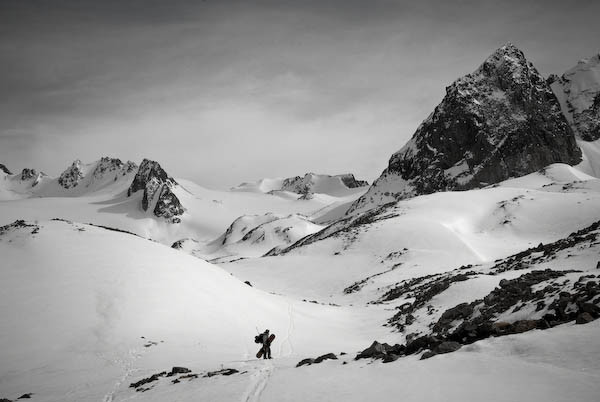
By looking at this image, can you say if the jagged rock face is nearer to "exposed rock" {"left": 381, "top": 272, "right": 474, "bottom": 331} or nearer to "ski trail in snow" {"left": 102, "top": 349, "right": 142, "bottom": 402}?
"exposed rock" {"left": 381, "top": 272, "right": 474, "bottom": 331}

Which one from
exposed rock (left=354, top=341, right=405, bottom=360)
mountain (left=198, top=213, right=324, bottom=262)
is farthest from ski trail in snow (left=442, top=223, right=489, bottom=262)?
mountain (left=198, top=213, right=324, bottom=262)

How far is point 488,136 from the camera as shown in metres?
170

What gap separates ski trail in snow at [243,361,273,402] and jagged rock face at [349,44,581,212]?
164 metres

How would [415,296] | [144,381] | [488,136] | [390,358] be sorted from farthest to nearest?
[488,136] → [415,296] → [144,381] → [390,358]

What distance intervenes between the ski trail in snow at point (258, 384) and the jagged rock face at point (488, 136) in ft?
538

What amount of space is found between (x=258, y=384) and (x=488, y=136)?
186 m

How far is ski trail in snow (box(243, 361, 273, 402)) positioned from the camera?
955cm

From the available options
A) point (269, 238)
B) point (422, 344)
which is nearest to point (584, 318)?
point (422, 344)

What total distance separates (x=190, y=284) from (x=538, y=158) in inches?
7238

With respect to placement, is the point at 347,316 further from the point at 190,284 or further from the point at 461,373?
the point at 461,373

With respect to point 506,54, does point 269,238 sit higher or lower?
lower

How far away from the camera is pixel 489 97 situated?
18162 cm

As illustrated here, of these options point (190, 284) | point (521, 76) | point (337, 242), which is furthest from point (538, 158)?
point (190, 284)

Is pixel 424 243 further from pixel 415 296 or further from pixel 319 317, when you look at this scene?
pixel 319 317
